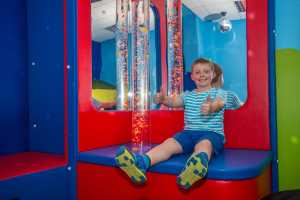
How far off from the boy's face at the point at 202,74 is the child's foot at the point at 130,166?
551mm

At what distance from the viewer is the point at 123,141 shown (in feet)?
5.62

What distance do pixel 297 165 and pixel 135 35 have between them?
Result: 3.20 feet

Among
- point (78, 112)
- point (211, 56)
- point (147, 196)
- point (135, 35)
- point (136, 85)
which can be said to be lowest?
point (147, 196)

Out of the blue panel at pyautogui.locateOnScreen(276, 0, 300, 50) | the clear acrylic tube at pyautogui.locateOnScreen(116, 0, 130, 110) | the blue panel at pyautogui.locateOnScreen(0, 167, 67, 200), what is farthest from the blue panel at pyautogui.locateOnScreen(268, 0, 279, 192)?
the blue panel at pyautogui.locateOnScreen(0, 167, 67, 200)

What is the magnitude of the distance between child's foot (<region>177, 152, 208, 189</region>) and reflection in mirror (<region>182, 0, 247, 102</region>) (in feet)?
1.84

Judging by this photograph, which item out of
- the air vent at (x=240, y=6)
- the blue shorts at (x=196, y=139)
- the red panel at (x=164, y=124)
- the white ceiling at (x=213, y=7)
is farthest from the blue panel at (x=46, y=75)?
the air vent at (x=240, y=6)

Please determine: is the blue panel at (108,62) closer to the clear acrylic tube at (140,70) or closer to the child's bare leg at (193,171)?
the clear acrylic tube at (140,70)

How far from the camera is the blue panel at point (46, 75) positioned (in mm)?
1539

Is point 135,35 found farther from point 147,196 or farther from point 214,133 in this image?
point 147,196

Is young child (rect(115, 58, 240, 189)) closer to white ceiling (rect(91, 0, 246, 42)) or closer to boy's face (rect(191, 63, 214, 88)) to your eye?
boy's face (rect(191, 63, 214, 88))

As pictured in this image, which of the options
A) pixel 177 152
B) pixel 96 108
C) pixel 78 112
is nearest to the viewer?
pixel 177 152

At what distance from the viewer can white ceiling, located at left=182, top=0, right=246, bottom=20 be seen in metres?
1.55

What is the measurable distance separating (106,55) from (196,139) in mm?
842

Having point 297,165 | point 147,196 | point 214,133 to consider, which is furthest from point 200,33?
point 147,196
